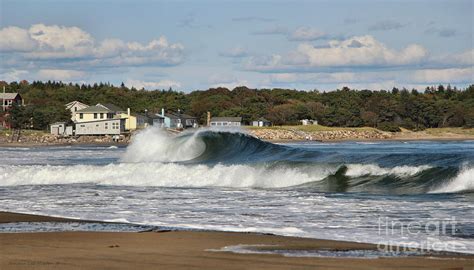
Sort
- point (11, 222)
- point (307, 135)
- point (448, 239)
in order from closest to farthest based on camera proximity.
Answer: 1. point (448, 239)
2. point (11, 222)
3. point (307, 135)

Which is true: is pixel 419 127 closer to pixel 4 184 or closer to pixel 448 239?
pixel 4 184

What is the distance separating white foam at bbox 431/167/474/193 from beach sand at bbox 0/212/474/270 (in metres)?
9.81

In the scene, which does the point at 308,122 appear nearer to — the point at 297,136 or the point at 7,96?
the point at 297,136

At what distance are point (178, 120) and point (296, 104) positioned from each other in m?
22.1

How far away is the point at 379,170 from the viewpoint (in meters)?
24.0

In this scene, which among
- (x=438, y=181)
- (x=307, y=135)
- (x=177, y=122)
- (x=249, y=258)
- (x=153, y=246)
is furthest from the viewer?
(x=177, y=122)

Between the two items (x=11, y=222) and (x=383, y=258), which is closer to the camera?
(x=383, y=258)

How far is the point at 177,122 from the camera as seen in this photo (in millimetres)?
114125

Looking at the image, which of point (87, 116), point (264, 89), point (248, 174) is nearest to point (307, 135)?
point (87, 116)

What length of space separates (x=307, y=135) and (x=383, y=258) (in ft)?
304

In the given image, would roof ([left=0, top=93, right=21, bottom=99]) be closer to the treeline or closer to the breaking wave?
the treeline

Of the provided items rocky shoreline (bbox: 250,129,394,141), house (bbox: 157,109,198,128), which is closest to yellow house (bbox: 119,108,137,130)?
house (bbox: 157,109,198,128)

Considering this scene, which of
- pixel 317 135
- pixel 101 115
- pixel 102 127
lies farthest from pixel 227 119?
pixel 102 127

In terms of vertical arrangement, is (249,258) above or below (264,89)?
below
